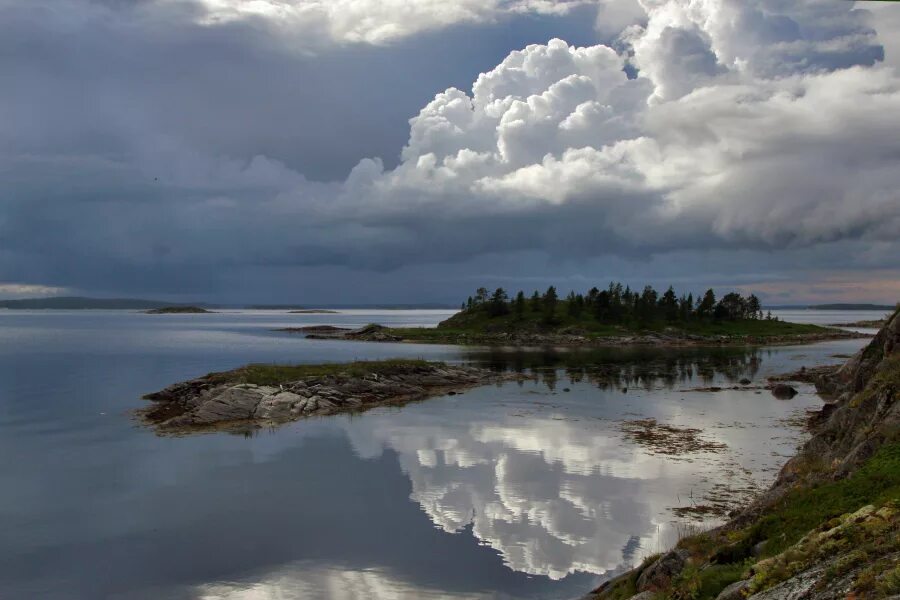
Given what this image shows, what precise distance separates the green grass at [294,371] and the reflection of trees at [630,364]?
75.7ft

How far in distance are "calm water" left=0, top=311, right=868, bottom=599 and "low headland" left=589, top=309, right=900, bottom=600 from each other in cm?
711

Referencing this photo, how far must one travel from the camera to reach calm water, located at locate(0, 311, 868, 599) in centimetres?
2617

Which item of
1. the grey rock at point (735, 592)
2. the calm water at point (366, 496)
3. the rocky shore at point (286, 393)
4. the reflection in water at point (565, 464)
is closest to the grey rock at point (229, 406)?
the rocky shore at point (286, 393)

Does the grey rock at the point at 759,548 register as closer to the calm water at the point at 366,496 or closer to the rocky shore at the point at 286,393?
the calm water at the point at 366,496

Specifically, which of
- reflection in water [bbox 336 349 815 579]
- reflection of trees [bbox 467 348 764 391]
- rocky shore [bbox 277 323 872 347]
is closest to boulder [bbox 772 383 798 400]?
reflection in water [bbox 336 349 815 579]

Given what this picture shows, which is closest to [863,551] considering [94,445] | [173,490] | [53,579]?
[53,579]

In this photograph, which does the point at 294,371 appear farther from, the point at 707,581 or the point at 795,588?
the point at 795,588

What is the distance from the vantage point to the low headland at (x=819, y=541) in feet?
35.3

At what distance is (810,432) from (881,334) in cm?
1720

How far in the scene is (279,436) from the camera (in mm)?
54250

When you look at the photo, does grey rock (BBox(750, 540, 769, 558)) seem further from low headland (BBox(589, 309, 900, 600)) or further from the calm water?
the calm water

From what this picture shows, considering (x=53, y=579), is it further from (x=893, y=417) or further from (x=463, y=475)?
(x=893, y=417)

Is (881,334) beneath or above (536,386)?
above

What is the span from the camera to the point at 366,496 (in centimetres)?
3703
